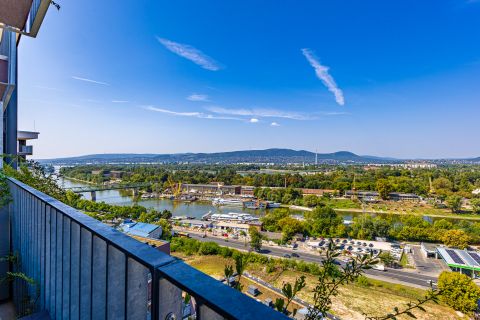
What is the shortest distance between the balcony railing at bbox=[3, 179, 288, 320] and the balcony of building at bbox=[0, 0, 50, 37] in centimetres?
112

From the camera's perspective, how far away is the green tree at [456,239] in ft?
36.4

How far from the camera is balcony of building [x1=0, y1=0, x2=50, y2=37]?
1.39 metres

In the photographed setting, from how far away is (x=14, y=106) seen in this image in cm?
295

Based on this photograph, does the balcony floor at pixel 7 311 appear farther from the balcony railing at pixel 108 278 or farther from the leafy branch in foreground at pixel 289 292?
the leafy branch in foreground at pixel 289 292

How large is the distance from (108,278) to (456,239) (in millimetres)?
14950

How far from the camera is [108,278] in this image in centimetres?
50

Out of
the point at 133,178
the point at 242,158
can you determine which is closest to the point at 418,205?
the point at 133,178

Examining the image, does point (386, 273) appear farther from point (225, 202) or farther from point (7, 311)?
point (225, 202)

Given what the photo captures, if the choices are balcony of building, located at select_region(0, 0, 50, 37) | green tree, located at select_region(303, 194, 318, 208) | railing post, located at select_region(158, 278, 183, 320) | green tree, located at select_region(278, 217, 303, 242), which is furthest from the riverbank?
railing post, located at select_region(158, 278, 183, 320)

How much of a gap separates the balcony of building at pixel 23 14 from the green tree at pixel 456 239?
15.1 metres

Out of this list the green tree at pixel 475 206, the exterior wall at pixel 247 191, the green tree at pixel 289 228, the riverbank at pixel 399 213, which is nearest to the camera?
the green tree at pixel 289 228

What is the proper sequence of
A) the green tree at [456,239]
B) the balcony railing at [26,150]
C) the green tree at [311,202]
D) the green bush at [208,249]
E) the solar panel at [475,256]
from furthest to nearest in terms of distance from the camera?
the green tree at [311,202]
the green tree at [456,239]
the green bush at [208,249]
the solar panel at [475,256]
the balcony railing at [26,150]

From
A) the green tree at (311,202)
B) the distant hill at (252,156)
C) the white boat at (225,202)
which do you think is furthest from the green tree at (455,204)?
the distant hill at (252,156)

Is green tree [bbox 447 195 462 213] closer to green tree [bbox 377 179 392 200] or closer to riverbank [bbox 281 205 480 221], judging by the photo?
riverbank [bbox 281 205 480 221]
